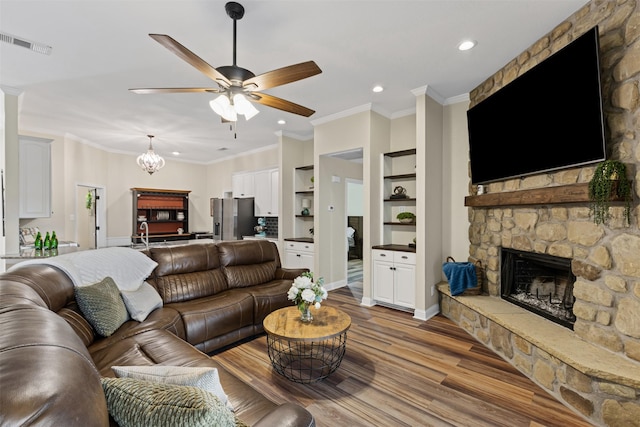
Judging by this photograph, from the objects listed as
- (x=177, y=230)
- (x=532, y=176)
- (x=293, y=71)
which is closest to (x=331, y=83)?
(x=293, y=71)

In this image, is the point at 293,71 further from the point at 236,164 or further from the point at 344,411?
the point at 236,164

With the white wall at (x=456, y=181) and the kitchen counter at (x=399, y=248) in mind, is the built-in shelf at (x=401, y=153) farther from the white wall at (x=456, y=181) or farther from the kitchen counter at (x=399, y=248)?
the kitchen counter at (x=399, y=248)

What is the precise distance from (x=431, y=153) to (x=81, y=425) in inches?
158

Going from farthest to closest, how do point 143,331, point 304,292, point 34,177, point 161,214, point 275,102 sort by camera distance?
point 161,214
point 34,177
point 275,102
point 304,292
point 143,331

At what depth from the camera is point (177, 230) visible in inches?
317

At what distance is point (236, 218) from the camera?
6.46 metres

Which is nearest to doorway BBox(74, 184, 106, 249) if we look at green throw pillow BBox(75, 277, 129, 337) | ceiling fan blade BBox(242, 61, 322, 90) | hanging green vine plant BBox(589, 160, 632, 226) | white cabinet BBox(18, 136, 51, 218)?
white cabinet BBox(18, 136, 51, 218)

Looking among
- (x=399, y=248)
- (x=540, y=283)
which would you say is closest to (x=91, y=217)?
(x=399, y=248)

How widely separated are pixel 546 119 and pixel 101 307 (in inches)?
158

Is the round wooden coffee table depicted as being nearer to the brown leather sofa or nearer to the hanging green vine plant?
the brown leather sofa

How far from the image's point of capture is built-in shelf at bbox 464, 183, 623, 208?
222 centimetres

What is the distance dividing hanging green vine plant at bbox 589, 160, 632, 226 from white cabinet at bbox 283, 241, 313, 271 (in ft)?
12.5

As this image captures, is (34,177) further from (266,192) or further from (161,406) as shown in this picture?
(161,406)

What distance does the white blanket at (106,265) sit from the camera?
2.33 m
